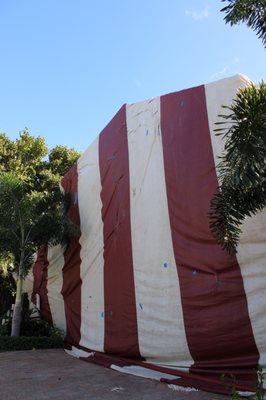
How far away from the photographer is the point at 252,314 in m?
A: 5.61

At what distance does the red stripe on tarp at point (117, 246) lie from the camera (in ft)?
25.9

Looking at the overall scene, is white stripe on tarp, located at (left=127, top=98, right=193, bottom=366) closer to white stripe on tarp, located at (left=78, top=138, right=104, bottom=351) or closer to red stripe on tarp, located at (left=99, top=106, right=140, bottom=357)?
red stripe on tarp, located at (left=99, top=106, right=140, bottom=357)

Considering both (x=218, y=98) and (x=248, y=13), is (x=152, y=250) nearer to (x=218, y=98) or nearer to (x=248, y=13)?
(x=218, y=98)

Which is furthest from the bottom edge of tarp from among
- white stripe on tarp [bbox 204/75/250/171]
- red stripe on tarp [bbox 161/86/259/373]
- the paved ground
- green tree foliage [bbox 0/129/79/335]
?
white stripe on tarp [bbox 204/75/250/171]

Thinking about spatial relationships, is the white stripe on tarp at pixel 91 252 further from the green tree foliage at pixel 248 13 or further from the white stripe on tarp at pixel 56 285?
the green tree foliage at pixel 248 13

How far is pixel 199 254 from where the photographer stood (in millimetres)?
6500

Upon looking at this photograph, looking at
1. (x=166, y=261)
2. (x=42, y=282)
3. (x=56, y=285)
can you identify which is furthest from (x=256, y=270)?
(x=42, y=282)

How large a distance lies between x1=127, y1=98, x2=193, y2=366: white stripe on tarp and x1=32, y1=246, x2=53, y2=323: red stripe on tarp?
4.94m

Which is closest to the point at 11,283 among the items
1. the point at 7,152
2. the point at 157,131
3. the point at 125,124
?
the point at 7,152

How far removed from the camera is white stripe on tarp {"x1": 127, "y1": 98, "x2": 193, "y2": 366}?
22.3 ft

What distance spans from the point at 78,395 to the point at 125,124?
5665 mm

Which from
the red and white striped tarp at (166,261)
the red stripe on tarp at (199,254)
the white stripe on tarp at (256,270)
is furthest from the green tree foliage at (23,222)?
the white stripe on tarp at (256,270)

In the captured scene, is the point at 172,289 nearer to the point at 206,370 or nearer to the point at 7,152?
the point at 206,370

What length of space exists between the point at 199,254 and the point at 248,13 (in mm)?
3575
